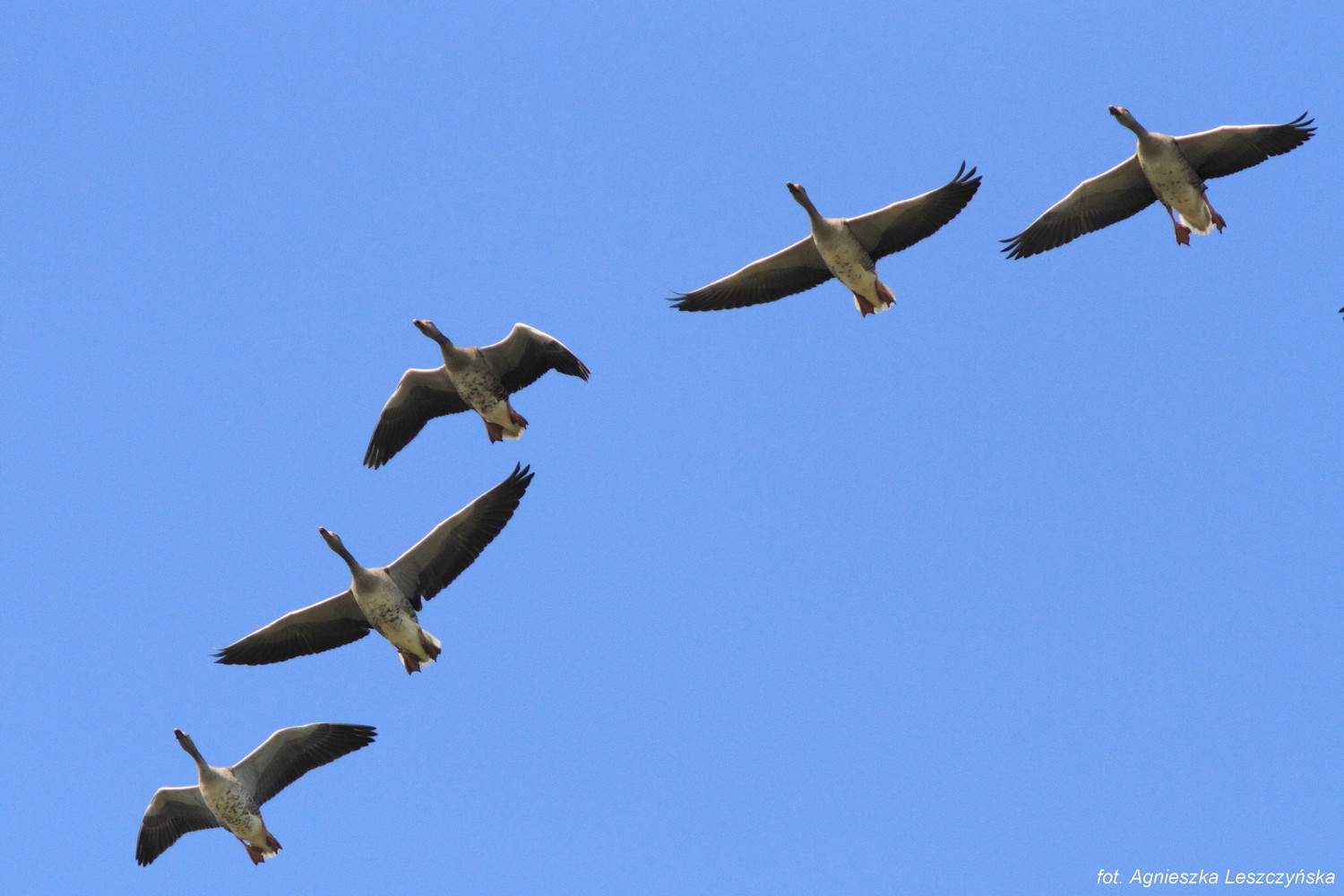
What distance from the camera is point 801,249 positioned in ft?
72.2

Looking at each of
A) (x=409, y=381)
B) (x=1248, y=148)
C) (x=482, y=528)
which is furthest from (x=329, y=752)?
(x=1248, y=148)

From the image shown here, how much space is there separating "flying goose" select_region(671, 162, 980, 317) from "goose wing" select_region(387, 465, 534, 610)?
4.86 m

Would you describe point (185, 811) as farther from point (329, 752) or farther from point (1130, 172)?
point (1130, 172)

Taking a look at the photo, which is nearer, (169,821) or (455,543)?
(455,543)

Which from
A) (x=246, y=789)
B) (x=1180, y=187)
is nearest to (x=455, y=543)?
(x=246, y=789)

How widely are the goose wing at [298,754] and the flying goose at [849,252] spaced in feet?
28.7

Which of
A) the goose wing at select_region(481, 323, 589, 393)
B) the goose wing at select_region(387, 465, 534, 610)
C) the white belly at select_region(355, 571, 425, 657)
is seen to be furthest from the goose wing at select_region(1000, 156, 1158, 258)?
the white belly at select_region(355, 571, 425, 657)

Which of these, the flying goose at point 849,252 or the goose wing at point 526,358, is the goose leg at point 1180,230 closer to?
the flying goose at point 849,252

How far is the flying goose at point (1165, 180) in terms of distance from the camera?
20.8m

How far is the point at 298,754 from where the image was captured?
21.3 meters

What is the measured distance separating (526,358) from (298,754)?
692 cm

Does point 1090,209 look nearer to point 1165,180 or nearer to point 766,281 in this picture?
point 1165,180

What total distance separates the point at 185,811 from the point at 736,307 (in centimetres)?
1159

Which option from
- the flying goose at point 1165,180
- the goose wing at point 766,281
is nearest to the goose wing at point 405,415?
the goose wing at point 766,281
